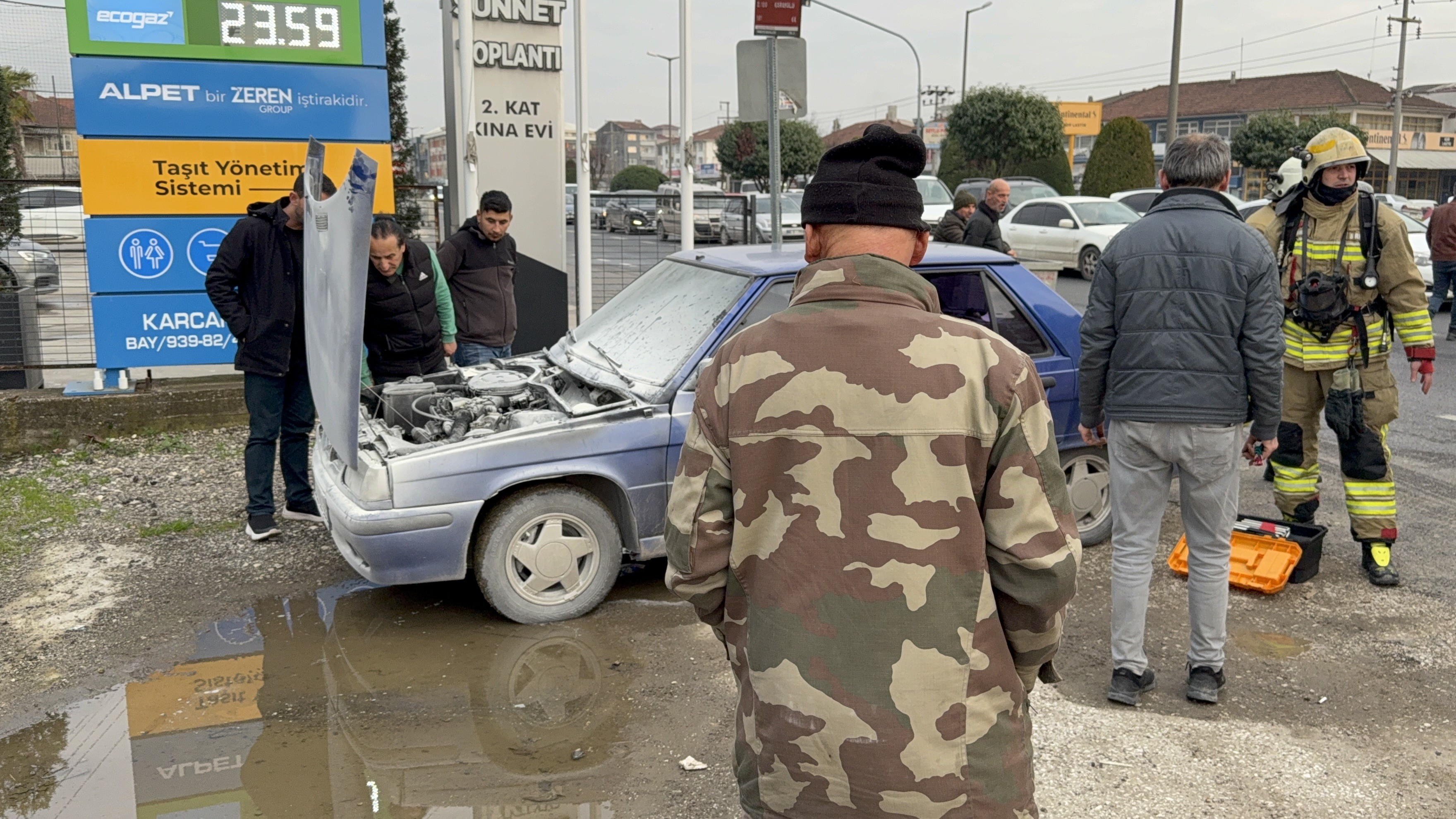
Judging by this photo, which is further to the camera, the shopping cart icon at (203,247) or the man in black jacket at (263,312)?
the shopping cart icon at (203,247)

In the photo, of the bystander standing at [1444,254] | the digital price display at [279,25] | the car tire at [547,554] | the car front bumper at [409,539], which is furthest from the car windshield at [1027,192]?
the car front bumper at [409,539]

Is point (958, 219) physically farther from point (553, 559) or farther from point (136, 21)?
point (553, 559)

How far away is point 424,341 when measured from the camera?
20.8 ft

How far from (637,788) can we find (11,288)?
725 cm

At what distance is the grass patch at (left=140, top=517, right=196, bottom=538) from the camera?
639 centimetres

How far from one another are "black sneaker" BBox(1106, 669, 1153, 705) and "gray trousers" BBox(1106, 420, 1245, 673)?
0.03 meters

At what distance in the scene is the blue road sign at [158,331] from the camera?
8.33m

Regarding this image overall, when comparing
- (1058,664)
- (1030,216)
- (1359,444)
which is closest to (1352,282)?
(1359,444)

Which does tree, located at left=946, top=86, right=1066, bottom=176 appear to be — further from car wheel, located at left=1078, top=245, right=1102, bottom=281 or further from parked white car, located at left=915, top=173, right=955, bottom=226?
car wheel, located at left=1078, top=245, right=1102, bottom=281

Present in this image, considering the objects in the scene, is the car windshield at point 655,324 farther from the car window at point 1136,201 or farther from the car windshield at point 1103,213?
the car window at point 1136,201

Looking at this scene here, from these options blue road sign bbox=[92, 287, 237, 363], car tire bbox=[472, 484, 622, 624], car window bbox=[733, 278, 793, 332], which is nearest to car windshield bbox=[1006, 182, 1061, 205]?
blue road sign bbox=[92, 287, 237, 363]

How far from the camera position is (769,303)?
5.43 meters

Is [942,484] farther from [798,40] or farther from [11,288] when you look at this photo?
[11,288]

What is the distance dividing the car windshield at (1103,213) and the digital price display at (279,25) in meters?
14.8
